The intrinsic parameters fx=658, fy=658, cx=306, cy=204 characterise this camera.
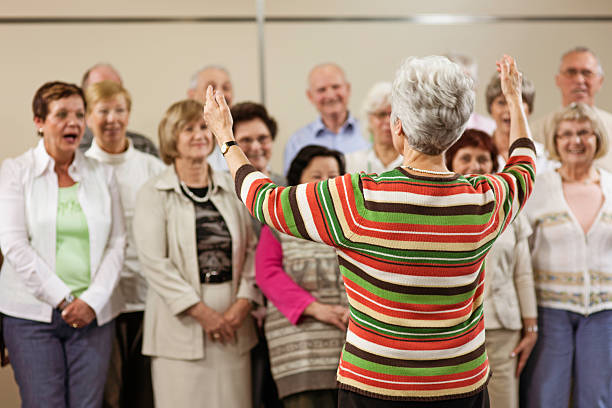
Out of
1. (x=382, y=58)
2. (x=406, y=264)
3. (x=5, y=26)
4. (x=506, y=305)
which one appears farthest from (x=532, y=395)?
(x=5, y=26)

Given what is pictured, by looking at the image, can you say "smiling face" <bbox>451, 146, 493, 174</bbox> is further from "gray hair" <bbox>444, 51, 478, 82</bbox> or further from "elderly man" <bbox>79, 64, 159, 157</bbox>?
"elderly man" <bbox>79, 64, 159, 157</bbox>

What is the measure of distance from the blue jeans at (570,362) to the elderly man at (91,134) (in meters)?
2.02

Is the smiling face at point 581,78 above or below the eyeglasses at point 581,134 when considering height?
above

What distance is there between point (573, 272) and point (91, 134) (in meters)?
2.27

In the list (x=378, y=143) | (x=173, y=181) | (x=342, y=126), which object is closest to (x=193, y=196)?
(x=173, y=181)

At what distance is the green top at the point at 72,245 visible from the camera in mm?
2553

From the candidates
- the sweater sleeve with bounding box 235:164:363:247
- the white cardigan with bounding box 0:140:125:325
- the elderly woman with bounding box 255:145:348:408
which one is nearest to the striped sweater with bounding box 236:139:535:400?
the sweater sleeve with bounding box 235:164:363:247

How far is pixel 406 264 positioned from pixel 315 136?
95.1 inches

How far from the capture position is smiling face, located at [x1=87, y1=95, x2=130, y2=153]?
2994mm

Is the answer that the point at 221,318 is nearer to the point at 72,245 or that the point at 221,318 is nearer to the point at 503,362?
the point at 72,245

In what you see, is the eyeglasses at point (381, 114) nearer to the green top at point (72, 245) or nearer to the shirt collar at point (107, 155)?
the shirt collar at point (107, 155)

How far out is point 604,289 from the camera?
8.86ft

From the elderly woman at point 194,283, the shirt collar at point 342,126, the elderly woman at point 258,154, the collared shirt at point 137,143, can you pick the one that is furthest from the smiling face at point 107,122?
the shirt collar at point 342,126

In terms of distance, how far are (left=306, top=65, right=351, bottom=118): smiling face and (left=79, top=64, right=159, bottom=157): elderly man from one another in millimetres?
986
